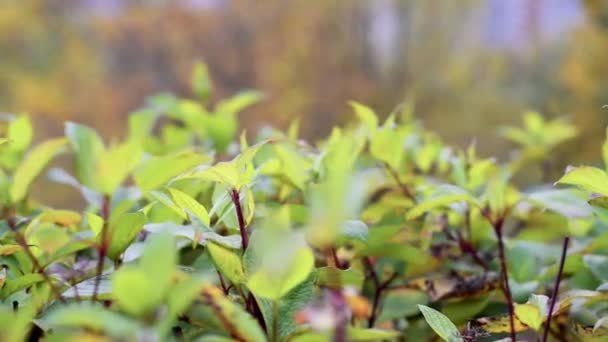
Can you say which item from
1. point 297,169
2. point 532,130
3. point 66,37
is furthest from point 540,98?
point 297,169

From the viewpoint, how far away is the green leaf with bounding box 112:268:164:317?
19 centimetres

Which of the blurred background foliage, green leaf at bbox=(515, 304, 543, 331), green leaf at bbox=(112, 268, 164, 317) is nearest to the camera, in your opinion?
green leaf at bbox=(112, 268, 164, 317)

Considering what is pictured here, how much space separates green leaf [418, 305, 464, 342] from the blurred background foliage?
3.10 m

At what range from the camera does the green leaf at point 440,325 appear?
276 mm

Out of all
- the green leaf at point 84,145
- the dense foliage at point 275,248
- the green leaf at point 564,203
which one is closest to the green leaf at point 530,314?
the dense foliage at point 275,248

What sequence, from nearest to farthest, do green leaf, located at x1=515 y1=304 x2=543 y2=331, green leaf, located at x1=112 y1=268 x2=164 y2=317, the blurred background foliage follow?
green leaf, located at x1=112 y1=268 x2=164 y2=317 → green leaf, located at x1=515 y1=304 x2=543 y2=331 → the blurred background foliage

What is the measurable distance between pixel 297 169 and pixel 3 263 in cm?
16

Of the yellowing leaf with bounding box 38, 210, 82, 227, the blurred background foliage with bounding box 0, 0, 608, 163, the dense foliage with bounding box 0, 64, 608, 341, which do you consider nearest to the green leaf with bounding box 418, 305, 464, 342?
the dense foliage with bounding box 0, 64, 608, 341

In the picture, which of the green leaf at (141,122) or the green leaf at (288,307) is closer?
the green leaf at (288,307)

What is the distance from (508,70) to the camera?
3.64 metres

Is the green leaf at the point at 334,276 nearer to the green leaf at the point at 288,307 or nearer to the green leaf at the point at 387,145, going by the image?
the green leaf at the point at 288,307

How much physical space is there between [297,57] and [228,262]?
11.2 feet

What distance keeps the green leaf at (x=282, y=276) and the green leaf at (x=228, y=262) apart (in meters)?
0.05

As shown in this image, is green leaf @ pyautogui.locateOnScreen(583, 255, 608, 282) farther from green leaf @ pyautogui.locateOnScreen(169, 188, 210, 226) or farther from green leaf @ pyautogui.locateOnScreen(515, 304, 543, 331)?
green leaf @ pyautogui.locateOnScreen(169, 188, 210, 226)
